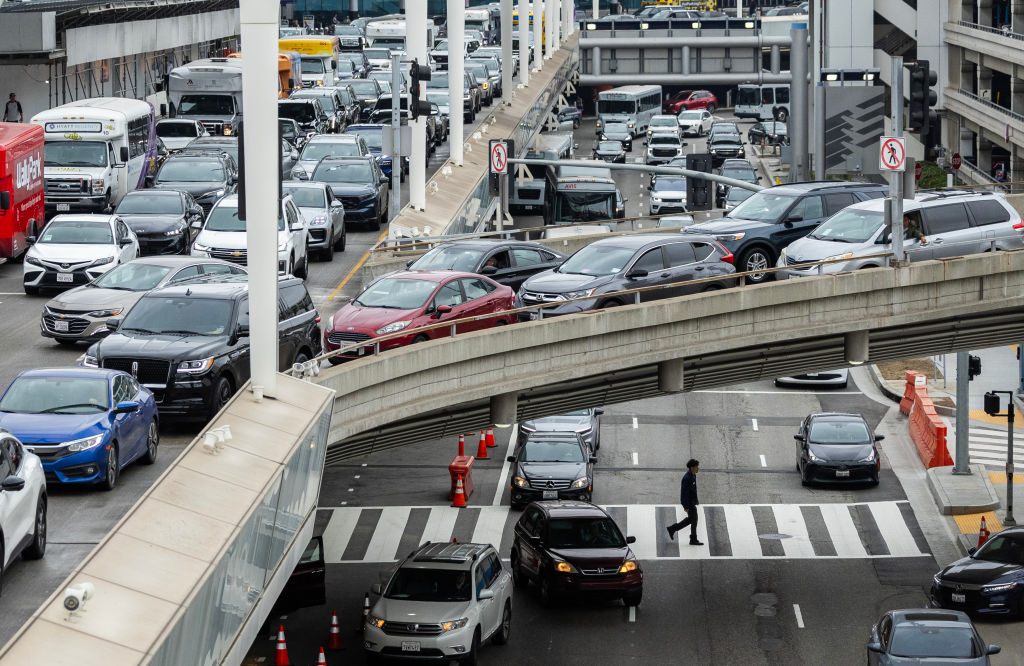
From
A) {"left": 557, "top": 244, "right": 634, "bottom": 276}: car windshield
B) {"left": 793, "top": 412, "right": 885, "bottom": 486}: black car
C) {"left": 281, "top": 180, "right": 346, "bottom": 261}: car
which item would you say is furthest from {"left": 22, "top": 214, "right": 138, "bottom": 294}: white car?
{"left": 793, "top": 412, "right": 885, "bottom": 486}: black car

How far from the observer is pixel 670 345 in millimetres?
24938

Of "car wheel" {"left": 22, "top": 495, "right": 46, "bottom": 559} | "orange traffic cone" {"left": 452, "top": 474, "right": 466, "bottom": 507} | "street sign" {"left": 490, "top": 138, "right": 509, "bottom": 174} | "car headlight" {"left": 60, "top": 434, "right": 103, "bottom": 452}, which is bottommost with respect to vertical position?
"orange traffic cone" {"left": 452, "top": 474, "right": 466, "bottom": 507}

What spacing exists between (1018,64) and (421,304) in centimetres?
4011

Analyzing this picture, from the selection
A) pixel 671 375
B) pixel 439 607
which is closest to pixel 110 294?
pixel 439 607

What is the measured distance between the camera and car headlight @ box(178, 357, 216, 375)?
2267cm

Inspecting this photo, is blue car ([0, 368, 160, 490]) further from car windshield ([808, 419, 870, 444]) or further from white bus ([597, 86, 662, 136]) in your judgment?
white bus ([597, 86, 662, 136])

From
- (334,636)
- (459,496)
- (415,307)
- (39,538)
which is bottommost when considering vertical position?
(459,496)

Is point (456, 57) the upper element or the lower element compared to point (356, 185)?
upper

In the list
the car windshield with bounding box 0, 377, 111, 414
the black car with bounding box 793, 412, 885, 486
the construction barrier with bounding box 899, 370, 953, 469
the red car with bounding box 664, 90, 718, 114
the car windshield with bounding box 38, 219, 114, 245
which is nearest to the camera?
the car windshield with bounding box 0, 377, 111, 414

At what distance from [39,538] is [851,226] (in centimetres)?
1485

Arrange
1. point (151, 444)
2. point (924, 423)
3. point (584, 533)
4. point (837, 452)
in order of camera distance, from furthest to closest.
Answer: point (924, 423), point (837, 452), point (584, 533), point (151, 444)

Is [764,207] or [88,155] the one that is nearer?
[764,207]

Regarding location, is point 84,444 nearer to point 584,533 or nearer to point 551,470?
point 584,533

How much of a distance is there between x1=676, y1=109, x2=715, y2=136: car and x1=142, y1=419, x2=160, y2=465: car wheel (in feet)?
268
